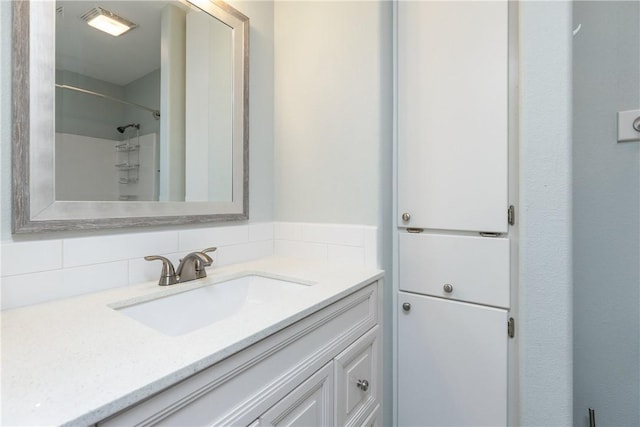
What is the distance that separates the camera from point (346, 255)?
1264 mm

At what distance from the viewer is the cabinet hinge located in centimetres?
104

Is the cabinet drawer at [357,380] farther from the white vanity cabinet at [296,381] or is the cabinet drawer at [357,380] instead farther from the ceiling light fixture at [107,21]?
the ceiling light fixture at [107,21]

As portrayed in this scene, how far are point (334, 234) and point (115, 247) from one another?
0.78 m

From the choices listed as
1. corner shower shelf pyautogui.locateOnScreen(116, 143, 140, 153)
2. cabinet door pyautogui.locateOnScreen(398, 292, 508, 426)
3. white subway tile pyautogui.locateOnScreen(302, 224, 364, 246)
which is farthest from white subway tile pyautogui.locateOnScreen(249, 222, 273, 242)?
cabinet door pyautogui.locateOnScreen(398, 292, 508, 426)

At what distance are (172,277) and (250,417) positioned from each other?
20.0 inches

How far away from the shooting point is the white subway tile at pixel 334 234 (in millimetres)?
1237

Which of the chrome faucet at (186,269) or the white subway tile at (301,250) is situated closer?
the chrome faucet at (186,269)

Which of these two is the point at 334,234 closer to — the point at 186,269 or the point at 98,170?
the point at 186,269

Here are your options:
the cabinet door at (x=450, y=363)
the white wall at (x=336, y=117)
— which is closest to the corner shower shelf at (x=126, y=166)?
the white wall at (x=336, y=117)

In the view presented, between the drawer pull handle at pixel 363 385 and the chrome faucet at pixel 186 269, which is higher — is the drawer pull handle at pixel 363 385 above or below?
below

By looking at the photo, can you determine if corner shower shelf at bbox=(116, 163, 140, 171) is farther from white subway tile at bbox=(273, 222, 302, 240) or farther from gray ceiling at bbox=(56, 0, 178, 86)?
white subway tile at bbox=(273, 222, 302, 240)

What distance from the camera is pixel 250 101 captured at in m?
1.35

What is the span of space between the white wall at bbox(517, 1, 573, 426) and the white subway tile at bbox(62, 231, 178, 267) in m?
1.13

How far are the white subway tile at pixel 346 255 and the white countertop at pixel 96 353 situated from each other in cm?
39
